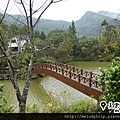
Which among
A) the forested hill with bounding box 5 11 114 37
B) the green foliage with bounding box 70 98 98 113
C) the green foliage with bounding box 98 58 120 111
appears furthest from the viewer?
the green foliage with bounding box 70 98 98 113

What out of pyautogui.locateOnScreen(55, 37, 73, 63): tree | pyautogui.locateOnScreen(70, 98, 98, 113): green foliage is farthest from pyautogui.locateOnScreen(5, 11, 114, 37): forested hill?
pyautogui.locateOnScreen(55, 37, 73, 63): tree

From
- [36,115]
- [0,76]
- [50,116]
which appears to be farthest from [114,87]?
[0,76]

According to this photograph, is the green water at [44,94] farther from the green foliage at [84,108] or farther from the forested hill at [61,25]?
the forested hill at [61,25]

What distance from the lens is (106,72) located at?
391cm

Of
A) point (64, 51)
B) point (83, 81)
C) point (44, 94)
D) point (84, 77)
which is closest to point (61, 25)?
point (64, 51)

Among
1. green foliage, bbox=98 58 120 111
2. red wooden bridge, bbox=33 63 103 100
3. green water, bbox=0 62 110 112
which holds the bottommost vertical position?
green water, bbox=0 62 110 112

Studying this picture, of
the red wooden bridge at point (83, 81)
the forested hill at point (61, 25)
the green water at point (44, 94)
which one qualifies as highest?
the forested hill at point (61, 25)

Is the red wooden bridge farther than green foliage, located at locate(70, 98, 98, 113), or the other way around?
the red wooden bridge

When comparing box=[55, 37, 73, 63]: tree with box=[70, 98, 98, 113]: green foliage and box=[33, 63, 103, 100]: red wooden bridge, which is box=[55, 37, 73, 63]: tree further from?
box=[70, 98, 98, 113]: green foliage

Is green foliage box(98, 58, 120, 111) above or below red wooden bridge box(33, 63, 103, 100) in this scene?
above

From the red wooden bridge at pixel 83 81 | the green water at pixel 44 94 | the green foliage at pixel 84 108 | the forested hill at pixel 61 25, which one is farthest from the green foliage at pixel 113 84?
the green water at pixel 44 94

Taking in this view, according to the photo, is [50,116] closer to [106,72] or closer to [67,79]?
[106,72]

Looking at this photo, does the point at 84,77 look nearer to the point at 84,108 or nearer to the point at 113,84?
the point at 84,108

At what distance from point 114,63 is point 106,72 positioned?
23cm
